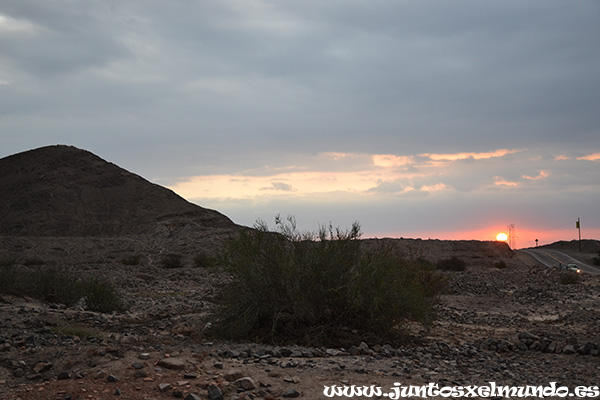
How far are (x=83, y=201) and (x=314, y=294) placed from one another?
70274 millimetres

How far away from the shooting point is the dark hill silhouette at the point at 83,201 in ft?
223

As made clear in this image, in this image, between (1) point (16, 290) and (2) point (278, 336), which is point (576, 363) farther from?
(1) point (16, 290)

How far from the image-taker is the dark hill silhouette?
67875 millimetres

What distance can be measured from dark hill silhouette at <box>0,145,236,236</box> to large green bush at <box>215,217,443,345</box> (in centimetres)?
5083

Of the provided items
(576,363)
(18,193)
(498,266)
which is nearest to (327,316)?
(576,363)

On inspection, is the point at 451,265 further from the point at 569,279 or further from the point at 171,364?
the point at 171,364

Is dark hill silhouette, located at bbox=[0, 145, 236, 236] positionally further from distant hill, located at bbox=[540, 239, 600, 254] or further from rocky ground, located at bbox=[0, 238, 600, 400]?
distant hill, located at bbox=[540, 239, 600, 254]

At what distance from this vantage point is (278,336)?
35.7ft

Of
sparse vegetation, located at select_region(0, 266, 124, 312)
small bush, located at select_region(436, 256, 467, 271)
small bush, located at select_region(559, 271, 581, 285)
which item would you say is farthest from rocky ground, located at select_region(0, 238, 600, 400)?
small bush, located at select_region(436, 256, 467, 271)

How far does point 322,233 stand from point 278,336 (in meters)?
2.30

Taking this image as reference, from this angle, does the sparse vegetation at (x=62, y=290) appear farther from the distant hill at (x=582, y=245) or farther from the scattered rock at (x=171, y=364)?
the distant hill at (x=582, y=245)

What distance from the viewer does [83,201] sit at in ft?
246

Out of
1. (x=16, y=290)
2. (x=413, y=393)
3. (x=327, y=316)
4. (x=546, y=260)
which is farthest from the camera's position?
(x=546, y=260)

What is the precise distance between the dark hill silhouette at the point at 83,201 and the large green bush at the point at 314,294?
167 feet
